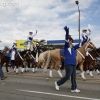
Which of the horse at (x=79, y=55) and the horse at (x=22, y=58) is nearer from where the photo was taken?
the horse at (x=79, y=55)

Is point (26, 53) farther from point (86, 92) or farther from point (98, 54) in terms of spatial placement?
point (86, 92)

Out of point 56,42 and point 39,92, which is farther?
point 56,42

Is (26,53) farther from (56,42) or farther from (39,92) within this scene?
(56,42)

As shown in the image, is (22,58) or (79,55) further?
(22,58)

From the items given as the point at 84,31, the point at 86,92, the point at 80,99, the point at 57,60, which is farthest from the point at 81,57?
the point at 80,99

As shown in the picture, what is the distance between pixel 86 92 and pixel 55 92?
129 centimetres

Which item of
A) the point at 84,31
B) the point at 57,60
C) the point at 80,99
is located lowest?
the point at 80,99

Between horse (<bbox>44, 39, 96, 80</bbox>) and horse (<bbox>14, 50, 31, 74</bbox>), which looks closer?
horse (<bbox>44, 39, 96, 80</bbox>)

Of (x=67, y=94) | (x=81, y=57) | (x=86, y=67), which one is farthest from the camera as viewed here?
(x=86, y=67)

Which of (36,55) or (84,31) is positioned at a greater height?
(84,31)

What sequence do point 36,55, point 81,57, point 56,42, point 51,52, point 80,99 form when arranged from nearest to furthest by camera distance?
point 80,99 → point 81,57 → point 51,52 → point 36,55 → point 56,42

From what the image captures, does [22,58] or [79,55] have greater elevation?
[79,55]

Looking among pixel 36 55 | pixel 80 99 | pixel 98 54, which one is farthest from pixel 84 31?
pixel 80 99

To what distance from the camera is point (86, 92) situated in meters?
8.70
